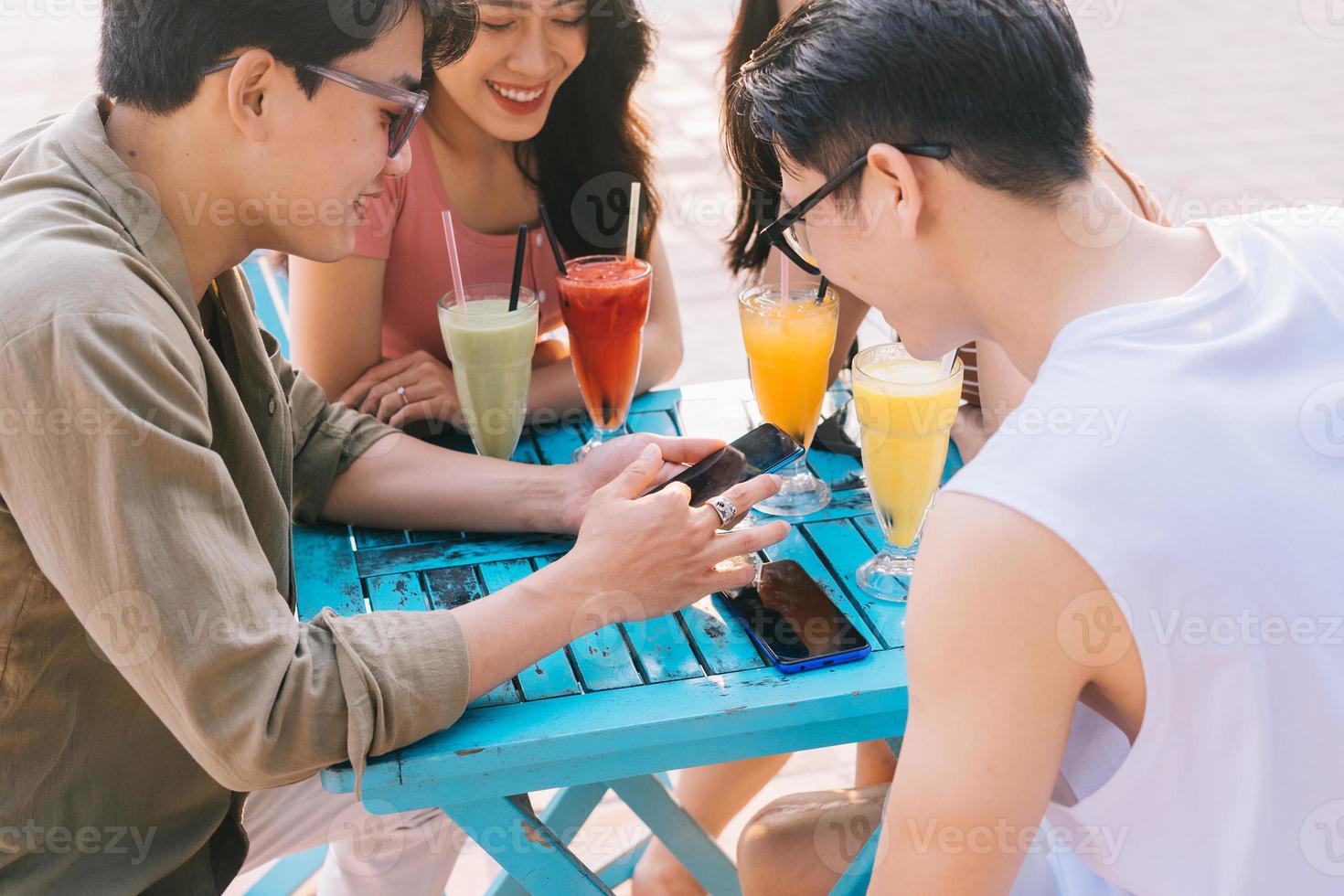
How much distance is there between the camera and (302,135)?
1.49 m

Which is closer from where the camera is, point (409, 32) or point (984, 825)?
point (984, 825)

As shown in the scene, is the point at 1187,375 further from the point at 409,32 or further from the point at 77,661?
the point at 77,661

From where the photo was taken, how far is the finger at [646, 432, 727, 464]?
5.65ft

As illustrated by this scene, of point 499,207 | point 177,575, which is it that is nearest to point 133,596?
point 177,575

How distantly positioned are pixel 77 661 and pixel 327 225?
0.57 meters

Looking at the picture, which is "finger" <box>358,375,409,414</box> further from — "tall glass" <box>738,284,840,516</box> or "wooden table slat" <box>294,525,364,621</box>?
"tall glass" <box>738,284,840,516</box>

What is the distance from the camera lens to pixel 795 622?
4.99 feet

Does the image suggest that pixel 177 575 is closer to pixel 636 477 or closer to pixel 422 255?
pixel 636 477

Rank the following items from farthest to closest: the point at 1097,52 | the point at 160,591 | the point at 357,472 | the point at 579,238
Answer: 1. the point at 1097,52
2. the point at 579,238
3. the point at 357,472
4. the point at 160,591

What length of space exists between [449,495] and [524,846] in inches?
19.6

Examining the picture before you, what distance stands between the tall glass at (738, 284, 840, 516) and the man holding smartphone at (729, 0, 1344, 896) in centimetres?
49

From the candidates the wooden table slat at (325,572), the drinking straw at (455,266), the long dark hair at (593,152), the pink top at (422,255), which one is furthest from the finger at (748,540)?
the long dark hair at (593,152)

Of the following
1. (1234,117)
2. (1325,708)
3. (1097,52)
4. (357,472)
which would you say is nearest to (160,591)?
(357,472)

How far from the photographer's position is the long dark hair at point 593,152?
2.42 m
